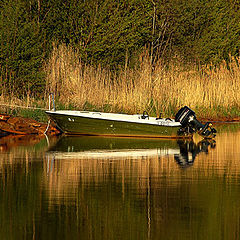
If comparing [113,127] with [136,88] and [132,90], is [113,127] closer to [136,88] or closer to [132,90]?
[136,88]

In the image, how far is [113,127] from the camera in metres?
23.8

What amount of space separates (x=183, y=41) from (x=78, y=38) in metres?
9.55

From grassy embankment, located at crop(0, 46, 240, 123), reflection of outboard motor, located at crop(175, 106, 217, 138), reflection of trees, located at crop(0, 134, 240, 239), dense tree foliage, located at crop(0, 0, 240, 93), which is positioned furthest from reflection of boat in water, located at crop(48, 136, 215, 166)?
dense tree foliage, located at crop(0, 0, 240, 93)

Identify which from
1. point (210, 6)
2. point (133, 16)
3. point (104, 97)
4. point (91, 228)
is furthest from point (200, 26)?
point (91, 228)

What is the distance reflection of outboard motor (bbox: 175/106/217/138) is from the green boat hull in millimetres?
275

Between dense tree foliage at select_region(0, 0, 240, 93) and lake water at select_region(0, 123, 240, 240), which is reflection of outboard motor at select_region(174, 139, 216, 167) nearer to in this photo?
lake water at select_region(0, 123, 240, 240)

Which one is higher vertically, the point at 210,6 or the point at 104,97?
the point at 210,6

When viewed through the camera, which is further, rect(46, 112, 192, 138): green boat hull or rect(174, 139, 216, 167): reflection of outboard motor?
rect(46, 112, 192, 138): green boat hull

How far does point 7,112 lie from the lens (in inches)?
1043

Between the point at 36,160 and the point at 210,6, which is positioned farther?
the point at 210,6

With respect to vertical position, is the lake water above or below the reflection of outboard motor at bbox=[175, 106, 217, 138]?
below

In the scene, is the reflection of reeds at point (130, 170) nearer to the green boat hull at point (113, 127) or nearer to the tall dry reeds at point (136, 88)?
the green boat hull at point (113, 127)

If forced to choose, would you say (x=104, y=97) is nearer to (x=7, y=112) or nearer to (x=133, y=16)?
(x=7, y=112)

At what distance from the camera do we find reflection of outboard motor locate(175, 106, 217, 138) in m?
23.1
